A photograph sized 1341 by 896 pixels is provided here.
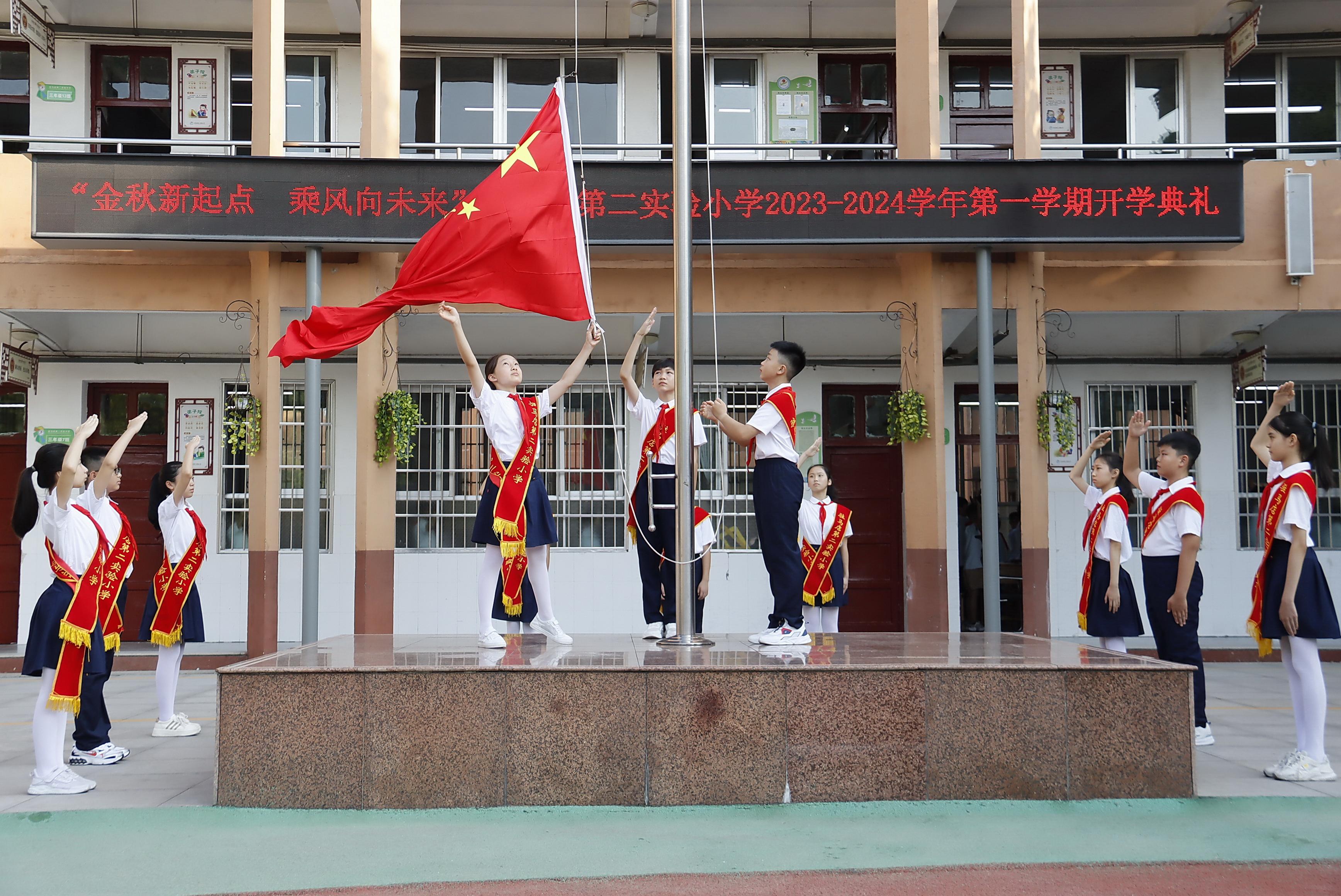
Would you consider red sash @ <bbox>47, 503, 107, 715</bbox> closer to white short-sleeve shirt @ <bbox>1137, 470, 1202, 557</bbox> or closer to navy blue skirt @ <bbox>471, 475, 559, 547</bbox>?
navy blue skirt @ <bbox>471, 475, 559, 547</bbox>

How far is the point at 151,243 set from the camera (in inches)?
384

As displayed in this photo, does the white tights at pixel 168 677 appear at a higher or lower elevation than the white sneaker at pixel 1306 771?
higher

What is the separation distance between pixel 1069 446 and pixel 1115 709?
516cm

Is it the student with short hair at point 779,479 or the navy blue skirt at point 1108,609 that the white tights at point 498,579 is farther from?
the navy blue skirt at point 1108,609

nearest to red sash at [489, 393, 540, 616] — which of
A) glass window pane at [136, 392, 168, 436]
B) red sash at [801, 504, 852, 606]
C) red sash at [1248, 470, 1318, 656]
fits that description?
red sash at [801, 504, 852, 606]

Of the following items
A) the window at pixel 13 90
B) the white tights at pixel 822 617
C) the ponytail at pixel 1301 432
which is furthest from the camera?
the window at pixel 13 90

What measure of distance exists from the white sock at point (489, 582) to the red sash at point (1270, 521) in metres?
4.16

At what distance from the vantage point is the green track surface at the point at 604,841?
14.2 ft

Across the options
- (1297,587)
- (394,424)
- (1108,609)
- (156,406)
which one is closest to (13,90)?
(156,406)

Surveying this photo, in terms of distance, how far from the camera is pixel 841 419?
1278cm

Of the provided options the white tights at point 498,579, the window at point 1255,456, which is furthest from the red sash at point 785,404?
the window at point 1255,456

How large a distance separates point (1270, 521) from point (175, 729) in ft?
22.3

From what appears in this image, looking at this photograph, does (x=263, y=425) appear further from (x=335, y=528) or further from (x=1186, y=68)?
(x=1186, y=68)

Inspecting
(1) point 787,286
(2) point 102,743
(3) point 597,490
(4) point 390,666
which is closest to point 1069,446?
(1) point 787,286
